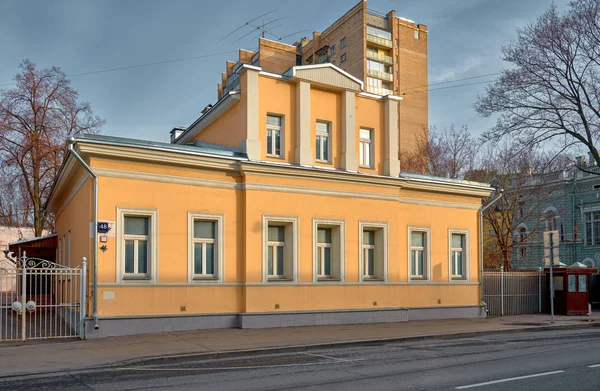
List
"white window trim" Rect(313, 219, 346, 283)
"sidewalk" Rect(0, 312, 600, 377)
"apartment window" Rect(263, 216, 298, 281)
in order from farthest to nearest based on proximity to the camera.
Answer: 1. "white window trim" Rect(313, 219, 346, 283)
2. "apartment window" Rect(263, 216, 298, 281)
3. "sidewalk" Rect(0, 312, 600, 377)

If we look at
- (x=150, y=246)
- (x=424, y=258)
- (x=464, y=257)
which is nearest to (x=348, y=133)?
(x=424, y=258)

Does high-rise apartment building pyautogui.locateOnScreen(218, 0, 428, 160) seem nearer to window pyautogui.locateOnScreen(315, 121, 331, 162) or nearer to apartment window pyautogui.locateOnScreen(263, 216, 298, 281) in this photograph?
window pyautogui.locateOnScreen(315, 121, 331, 162)

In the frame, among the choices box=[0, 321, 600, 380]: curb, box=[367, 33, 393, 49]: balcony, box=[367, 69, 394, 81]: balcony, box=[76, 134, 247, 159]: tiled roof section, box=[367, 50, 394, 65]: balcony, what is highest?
box=[367, 33, 393, 49]: balcony

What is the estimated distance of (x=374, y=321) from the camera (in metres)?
20.5

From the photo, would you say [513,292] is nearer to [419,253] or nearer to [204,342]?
[419,253]

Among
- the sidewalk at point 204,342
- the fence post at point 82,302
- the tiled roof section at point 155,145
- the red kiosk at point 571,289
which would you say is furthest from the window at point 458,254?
the fence post at point 82,302

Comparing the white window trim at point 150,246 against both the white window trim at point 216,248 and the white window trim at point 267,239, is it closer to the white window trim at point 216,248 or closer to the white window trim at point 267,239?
the white window trim at point 216,248

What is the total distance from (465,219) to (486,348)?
33.7 ft

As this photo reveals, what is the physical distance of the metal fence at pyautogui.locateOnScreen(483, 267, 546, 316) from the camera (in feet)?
81.0

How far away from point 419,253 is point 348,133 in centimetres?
589

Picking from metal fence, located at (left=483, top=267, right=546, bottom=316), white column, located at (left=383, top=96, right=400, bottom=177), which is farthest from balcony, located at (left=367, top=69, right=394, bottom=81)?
white column, located at (left=383, top=96, right=400, bottom=177)

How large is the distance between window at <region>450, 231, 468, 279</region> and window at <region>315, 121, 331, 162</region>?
6.91 metres

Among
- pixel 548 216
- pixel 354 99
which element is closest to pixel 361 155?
pixel 354 99

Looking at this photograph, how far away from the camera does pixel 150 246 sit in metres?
16.7
